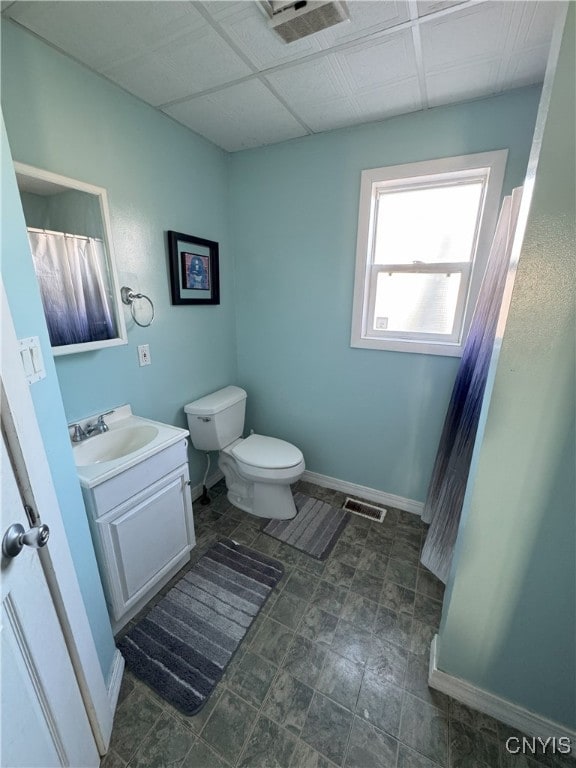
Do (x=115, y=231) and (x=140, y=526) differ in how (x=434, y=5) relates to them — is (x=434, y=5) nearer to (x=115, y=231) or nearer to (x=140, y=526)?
(x=115, y=231)

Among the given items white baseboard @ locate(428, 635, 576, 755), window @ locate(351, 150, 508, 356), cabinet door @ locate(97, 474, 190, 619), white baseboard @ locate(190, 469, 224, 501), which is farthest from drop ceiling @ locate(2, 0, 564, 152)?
white baseboard @ locate(190, 469, 224, 501)

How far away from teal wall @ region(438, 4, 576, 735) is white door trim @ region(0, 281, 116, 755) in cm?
118

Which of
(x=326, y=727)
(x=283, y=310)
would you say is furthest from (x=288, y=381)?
(x=326, y=727)

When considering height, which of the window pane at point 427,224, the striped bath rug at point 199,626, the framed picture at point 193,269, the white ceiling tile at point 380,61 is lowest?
the striped bath rug at point 199,626

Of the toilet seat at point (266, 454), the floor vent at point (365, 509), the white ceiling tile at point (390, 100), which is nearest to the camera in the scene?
the white ceiling tile at point (390, 100)

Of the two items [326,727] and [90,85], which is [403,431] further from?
[90,85]

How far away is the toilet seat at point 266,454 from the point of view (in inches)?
75.2

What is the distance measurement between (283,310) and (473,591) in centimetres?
181

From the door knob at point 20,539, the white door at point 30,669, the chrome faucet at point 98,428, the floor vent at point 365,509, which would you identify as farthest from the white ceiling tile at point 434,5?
the floor vent at point 365,509

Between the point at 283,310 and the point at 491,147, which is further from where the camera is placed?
the point at 283,310

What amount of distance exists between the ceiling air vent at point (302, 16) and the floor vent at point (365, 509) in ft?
7.89

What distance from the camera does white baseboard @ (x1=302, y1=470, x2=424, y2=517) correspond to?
2.11 meters

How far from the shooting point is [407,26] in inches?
42.1

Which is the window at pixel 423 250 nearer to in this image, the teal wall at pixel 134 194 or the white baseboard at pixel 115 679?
the teal wall at pixel 134 194
